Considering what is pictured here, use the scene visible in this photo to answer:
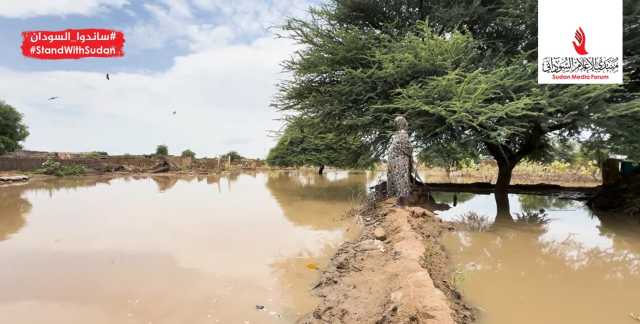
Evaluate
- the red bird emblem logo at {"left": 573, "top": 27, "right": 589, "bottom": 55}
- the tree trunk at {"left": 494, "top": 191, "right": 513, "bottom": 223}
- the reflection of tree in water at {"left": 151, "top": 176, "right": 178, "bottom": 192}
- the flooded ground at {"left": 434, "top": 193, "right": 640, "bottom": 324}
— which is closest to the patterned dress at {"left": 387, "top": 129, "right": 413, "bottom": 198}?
the flooded ground at {"left": 434, "top": 193, "right": 640, "bottom": 324}

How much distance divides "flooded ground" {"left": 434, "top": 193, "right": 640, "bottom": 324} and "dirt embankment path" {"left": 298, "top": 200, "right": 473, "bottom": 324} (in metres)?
0.40

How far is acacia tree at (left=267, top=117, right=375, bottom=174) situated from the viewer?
12.8 meters

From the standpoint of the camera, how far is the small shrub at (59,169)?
23.3 m

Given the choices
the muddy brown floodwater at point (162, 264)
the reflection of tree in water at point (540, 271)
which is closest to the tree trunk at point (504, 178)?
the reflection of tree in water at point (540, 271)

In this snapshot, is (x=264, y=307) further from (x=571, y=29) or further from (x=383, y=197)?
(x=571, y=29)

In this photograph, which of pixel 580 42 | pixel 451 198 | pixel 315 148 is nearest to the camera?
pixel 580 42

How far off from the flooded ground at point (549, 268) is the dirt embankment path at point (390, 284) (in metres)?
0.40

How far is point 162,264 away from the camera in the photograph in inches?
186

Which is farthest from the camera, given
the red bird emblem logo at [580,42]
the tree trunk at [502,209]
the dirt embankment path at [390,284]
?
the red bird emblem logo at [580,42]

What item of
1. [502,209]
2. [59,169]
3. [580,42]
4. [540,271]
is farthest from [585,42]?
[59,169]

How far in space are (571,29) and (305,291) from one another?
30.6ft

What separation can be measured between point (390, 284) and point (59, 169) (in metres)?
27.6

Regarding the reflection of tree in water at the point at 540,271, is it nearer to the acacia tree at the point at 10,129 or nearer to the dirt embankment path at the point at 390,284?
the dirt embankment path at the point at 390,284

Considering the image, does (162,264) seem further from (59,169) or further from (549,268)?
(59,169)
